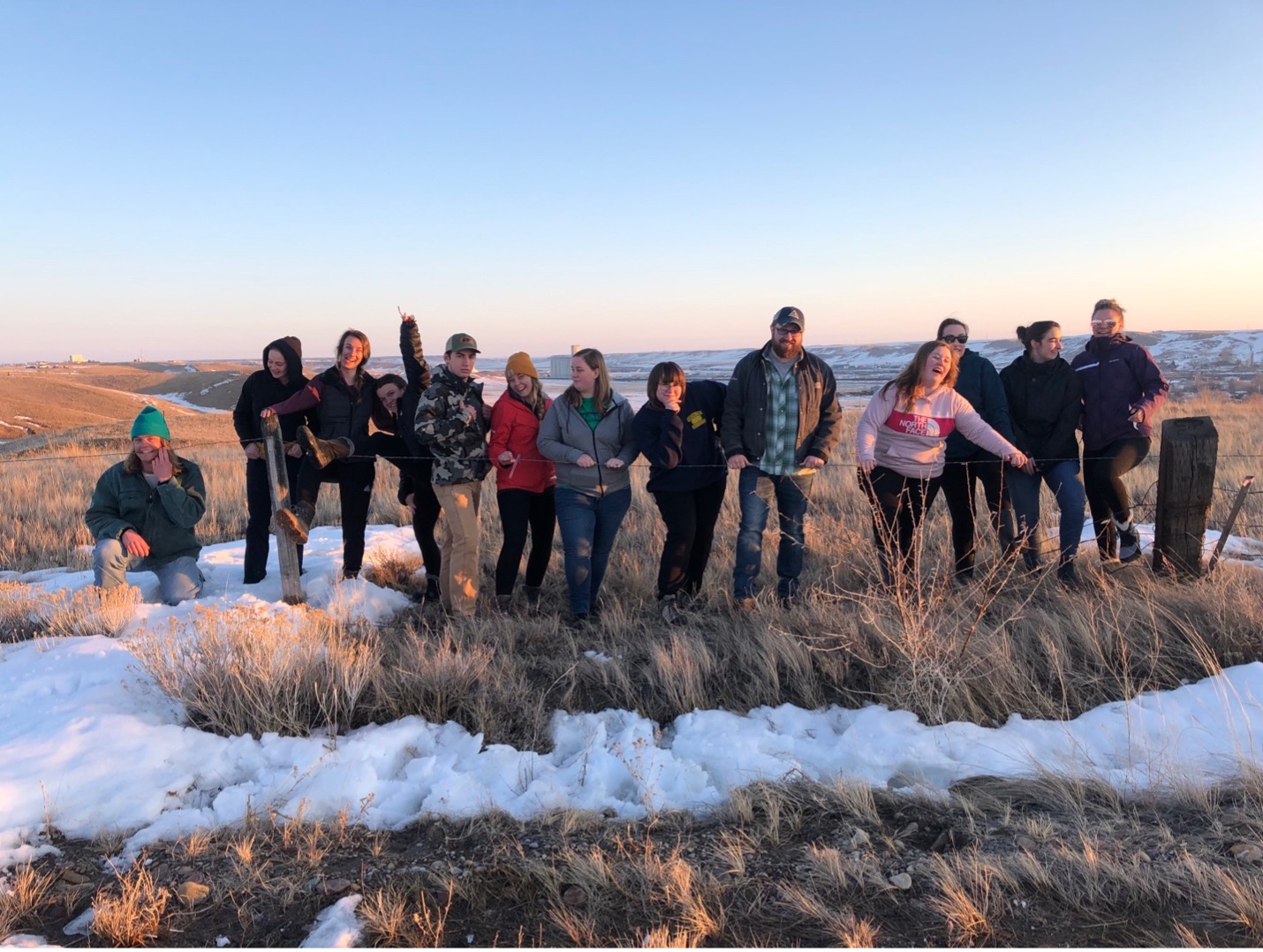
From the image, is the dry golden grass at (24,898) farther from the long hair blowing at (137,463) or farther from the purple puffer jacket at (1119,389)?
the purple puffer jacket at (1119,389)

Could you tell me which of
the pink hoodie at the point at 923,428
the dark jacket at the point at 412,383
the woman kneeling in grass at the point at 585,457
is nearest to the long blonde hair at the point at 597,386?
the woman kneeling in grass at the point at 585,457

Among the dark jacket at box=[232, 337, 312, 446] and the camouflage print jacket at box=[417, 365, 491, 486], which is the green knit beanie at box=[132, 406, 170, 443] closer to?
the dark jacket at box=[232, 337, 312, 446]

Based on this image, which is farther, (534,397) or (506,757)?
(534,397)

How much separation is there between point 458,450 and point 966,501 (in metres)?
3.66

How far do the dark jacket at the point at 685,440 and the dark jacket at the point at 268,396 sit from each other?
267 cm

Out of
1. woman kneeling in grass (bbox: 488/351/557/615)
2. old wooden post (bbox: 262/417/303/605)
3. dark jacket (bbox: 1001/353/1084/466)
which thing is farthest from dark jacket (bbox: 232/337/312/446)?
dark jacket (bbox: 1001/353/1084/466)

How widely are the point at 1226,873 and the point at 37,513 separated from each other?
37.9 ft

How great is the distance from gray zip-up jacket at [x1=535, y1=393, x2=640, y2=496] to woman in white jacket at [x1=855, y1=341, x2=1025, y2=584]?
1652 mm

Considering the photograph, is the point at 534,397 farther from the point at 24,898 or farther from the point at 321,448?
the point at 24,898

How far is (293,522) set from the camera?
4.86 meters

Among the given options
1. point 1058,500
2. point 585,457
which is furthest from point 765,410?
point 1058,500

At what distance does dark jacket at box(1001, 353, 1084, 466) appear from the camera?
524 cm

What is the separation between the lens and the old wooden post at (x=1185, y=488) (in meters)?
4.98

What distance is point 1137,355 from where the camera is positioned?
17.1 feet
